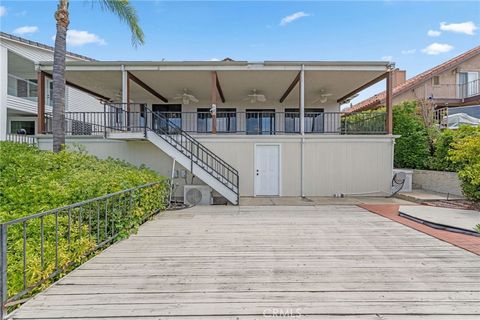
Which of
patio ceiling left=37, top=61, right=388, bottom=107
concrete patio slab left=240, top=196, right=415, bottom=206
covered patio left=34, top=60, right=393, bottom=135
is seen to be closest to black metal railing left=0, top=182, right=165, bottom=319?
concrete patio slab left=240, top=196, right=415, bottom=206

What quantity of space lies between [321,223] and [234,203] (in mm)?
3315

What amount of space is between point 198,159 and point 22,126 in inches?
597

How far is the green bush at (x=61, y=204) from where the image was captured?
11.9ft

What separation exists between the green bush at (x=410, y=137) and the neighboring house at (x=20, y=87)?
17.3 m

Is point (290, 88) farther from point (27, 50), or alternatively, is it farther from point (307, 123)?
point (27, 50)

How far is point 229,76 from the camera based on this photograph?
10.8 metres

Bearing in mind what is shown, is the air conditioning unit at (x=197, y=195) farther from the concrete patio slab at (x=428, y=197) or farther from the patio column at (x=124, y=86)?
the concrete patio slab at (x=428, y=197)

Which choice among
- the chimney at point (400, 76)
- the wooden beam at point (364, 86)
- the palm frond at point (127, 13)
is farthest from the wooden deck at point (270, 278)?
the chimney at point (400, 76)

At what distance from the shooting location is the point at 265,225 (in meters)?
6.12

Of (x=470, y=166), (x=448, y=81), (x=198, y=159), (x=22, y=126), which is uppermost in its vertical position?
(x=448, y=81)

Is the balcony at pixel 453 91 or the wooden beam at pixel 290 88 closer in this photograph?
the wooden beam at pixel 290 88

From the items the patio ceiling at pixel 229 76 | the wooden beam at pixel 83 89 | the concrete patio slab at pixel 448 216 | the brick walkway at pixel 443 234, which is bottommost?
the brick walkway at pixel 443 234
